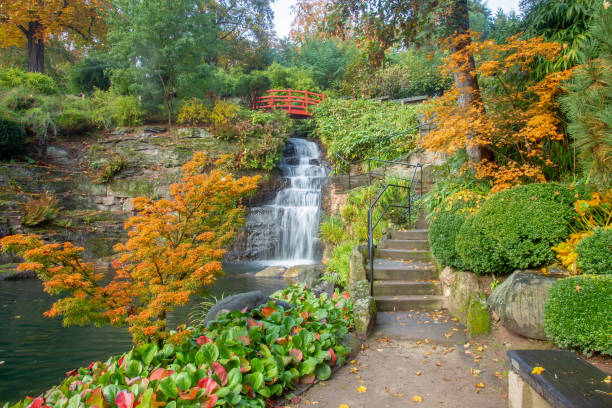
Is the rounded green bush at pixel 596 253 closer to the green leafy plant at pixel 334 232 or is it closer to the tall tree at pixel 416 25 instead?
the tall tree at pixel 416 25

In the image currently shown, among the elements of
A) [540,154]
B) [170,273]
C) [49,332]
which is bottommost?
[49,332]

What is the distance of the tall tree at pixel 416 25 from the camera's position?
5996 millimetres

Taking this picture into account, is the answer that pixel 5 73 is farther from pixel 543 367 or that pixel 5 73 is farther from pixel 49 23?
pixel 543 367

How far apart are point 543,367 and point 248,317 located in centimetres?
250

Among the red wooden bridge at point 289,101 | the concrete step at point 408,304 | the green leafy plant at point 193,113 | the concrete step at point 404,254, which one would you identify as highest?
the red wooden bridge at point 289,101

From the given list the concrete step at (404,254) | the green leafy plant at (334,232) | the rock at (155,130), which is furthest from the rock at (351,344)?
the rock at (155,130)

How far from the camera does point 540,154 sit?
5527 millimetres

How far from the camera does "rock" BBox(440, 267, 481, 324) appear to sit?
446 cm

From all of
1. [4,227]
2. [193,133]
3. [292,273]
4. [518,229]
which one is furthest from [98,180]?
[518,229]

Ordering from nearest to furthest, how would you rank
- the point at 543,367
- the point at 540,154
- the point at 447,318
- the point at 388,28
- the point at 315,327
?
1. the point at 543,367
2. the point at 315,327
3. the point at 447,318
4. the point at 540,154
5. the point at 388,28

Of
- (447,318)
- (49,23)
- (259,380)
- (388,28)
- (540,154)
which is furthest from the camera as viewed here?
(49,23)

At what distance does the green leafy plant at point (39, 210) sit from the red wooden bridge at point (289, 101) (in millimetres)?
10068

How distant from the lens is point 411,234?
22.1 feet

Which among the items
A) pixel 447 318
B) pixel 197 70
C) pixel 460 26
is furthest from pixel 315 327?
pixel 197 70
